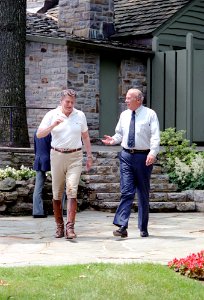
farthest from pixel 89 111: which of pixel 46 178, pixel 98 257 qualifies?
pixel 98 257

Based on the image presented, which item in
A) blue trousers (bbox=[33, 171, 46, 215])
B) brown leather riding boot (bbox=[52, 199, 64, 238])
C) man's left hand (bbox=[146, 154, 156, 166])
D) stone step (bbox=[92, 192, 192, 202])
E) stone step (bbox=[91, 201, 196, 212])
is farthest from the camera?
stone step (bbox=[92, 192, 192, 202])

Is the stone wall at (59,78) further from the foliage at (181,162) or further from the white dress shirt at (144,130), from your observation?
the white dress shirt at (144,130)

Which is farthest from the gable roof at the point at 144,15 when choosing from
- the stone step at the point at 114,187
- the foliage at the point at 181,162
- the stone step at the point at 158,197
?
the stone step at the point at 158,197

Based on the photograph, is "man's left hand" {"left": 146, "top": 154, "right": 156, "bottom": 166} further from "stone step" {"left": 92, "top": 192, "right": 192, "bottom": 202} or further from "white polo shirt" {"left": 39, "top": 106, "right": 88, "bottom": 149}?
"stone step" {"left": 92, "top": 192, "right": 192, "bottom": 202}

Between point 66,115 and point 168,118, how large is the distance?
33.2 feet

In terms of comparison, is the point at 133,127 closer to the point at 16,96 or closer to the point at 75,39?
the point at 16,96

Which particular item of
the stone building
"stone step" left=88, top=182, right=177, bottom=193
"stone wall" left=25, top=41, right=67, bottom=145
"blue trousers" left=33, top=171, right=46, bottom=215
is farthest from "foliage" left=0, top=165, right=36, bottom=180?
the stone building

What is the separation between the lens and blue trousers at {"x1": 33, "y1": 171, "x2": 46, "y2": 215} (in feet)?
42.9

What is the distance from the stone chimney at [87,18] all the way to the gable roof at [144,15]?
48 cm

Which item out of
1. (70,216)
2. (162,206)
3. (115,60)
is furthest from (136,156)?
(115,60)

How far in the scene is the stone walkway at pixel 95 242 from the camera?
846 cm

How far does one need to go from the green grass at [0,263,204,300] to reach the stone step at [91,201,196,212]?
6521 millimetres

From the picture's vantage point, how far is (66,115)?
10078mm

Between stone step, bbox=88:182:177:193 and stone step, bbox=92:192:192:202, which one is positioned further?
stone step, bbox=88:182:177:193
